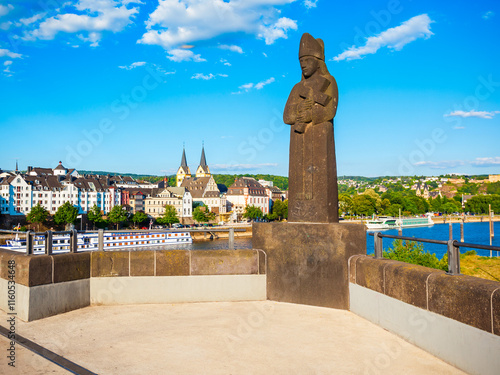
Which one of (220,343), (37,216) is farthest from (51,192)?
(220,343)

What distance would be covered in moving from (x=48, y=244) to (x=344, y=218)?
5633 inches

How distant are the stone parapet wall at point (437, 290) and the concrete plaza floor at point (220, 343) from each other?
59 cm

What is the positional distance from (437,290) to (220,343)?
2.75 metres

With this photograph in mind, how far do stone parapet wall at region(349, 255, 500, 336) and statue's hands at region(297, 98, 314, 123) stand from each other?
2725mm

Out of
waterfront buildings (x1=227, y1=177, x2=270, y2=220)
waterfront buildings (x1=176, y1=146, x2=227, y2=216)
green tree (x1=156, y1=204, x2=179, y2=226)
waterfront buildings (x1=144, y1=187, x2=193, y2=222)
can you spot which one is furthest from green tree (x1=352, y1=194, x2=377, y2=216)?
green tree (x1=156, y1=204, x2=179, y2=226)

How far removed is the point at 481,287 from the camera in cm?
446

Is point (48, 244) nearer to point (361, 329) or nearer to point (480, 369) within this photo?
point (361, 329)

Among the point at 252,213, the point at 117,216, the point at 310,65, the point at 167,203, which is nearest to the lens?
the point at 310,65

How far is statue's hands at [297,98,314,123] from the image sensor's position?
26.8 feet

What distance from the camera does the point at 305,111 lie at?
823 cm

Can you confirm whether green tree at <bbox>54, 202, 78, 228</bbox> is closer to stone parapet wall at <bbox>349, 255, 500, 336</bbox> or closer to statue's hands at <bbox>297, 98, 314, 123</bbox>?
statue's hands at <bbox>297, 98, 314, 123</bbox>

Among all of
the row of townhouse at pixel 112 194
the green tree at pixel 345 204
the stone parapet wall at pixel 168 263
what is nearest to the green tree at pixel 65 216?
the row of townhouse at pixel 112 194

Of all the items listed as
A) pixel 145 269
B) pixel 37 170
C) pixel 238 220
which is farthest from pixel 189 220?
pixel 145 269

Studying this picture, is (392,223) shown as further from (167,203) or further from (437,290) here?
(437,290)
